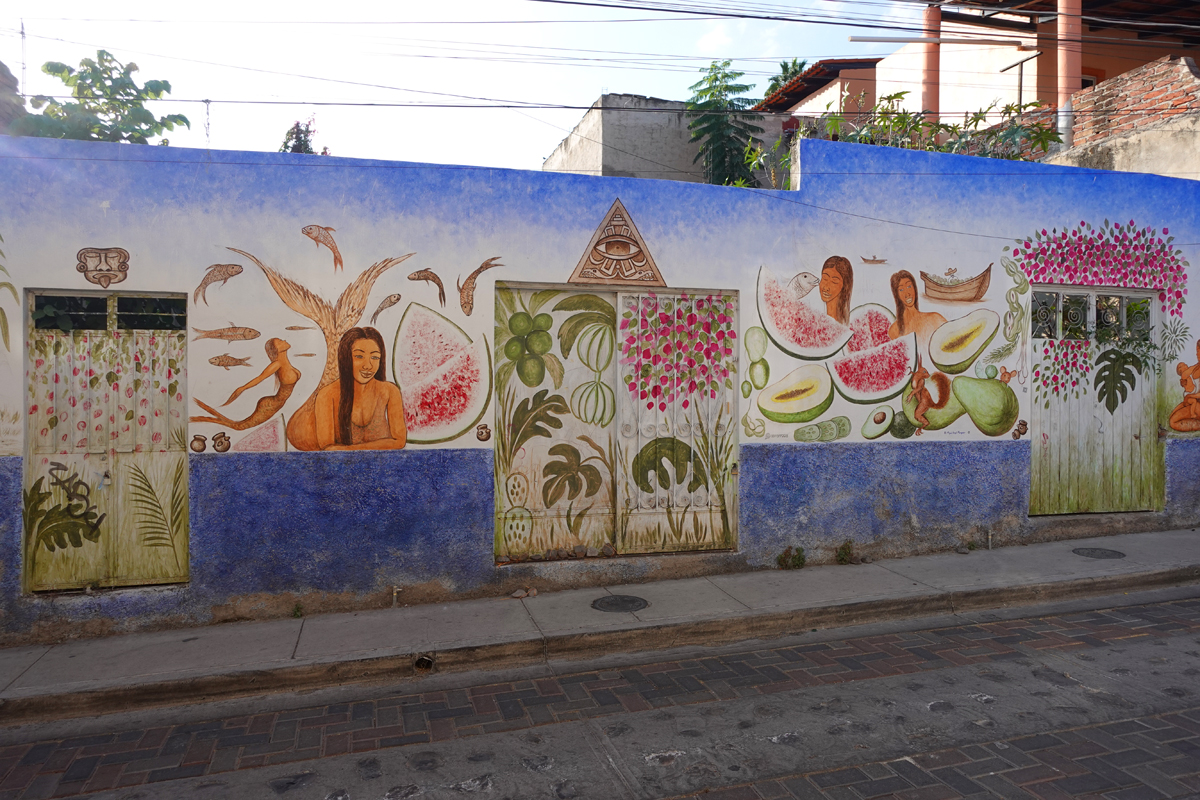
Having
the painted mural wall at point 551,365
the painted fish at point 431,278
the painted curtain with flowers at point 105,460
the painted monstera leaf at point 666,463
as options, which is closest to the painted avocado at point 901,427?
the painted mural wall at point 551,365

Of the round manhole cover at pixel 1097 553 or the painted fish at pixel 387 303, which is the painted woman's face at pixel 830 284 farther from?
the painted fish at pixel 387 303

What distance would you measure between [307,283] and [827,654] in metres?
4.73

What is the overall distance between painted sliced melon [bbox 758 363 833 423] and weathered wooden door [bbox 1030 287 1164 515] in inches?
98.0

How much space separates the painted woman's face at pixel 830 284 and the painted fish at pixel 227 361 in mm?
5011

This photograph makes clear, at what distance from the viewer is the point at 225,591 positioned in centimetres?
581

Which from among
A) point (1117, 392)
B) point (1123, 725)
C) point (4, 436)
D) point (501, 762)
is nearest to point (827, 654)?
point (1123, 725)

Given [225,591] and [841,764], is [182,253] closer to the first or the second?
[225,591]

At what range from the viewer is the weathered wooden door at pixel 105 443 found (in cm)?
556

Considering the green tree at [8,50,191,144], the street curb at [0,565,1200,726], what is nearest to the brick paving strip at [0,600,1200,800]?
the street curb at [0,565,1200,726]

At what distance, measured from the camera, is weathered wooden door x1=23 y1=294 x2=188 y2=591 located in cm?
556

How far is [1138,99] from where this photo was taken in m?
10.8

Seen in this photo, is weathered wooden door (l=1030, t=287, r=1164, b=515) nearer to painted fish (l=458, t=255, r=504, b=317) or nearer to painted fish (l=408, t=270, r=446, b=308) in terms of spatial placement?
painted fish (l=458, t=255, r=504, b=317)

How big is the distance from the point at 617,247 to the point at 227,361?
3250 millimetres

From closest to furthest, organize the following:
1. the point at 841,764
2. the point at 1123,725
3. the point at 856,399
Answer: the point at 841,764
the point at 1123,725
the point at 856,399
